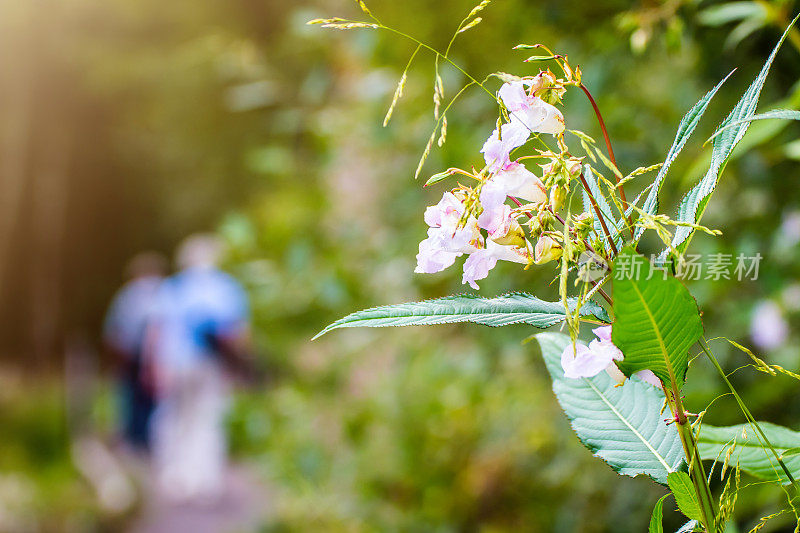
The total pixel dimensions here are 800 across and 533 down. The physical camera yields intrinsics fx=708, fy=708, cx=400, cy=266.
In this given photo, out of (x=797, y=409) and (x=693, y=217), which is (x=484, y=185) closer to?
(x=693, y=217)

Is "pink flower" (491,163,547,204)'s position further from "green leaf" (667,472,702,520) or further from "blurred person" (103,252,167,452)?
"blurred person" (103,252,167,452)

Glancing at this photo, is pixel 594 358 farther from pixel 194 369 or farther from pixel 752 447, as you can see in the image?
pixel 194 369

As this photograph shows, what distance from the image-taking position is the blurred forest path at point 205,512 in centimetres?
419

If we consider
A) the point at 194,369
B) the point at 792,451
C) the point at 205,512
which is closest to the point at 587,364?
the point at 792,451

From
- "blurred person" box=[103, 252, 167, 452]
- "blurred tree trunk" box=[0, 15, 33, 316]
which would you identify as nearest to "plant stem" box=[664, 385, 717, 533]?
"blurred person" box=[103, 252, 167, 452]

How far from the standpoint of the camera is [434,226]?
487 millimetres

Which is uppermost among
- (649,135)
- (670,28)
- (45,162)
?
(670,28)

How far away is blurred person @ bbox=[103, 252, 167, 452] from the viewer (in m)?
4.52

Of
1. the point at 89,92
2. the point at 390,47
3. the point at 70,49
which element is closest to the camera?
the point at 390,47

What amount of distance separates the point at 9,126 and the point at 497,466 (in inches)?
276

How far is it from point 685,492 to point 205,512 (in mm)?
4507

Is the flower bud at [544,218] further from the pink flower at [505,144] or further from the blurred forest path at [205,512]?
the blurred forest path at [205,512]

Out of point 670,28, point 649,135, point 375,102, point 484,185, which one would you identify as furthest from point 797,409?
point 484,185

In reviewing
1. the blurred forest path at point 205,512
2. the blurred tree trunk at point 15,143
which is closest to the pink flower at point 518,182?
the blurred forest path at point 205,512
